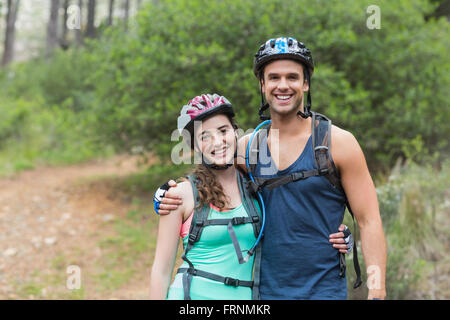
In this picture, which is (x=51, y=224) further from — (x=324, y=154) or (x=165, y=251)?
(x=324, y=154)

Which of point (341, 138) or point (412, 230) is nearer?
point (341, 138)

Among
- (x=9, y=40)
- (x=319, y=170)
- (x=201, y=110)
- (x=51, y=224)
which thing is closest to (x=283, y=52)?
(x=201, y=110)

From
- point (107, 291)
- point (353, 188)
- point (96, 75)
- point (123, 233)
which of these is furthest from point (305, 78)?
point (96, 75)

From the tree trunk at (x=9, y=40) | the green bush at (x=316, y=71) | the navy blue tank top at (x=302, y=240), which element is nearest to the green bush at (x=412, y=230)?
the green bush at (x=316, y=71)

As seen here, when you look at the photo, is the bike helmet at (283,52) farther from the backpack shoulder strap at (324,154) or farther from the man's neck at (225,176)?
the man's neck at (225,176)

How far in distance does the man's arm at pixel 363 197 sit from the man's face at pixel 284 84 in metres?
0.35

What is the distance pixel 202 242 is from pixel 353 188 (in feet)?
3.15

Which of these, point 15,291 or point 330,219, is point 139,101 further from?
point 330,219

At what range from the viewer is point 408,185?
6.99 m

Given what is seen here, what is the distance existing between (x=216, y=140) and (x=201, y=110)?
21 cm

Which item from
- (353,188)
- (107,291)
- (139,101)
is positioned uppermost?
(139,101)

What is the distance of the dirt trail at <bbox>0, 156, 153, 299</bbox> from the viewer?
741cm

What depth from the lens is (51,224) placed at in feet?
31.9

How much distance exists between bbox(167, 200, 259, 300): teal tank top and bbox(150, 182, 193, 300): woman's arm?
0.06 metres
